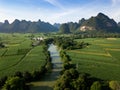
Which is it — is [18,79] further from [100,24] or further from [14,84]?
[100,24]

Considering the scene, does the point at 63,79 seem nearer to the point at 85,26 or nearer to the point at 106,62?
the point at 106,62

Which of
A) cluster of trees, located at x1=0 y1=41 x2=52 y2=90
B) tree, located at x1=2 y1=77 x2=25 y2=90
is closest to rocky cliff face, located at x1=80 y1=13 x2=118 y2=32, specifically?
cluster of trees, located at x1=0 y1=41 x2=52 y2=90

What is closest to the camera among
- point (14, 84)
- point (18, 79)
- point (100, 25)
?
point (14, 84)

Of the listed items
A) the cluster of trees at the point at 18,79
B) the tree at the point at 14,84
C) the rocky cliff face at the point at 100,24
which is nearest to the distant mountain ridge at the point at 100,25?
the rocky cliff face at the point at 100,24

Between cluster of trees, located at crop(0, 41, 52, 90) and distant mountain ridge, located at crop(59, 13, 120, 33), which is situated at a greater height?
distant mountain ridge, located at crop(59, 13, 120, 33)

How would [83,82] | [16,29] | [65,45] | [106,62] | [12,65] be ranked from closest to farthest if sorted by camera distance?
[83,82] → [12,65] → [106,62] → [65,45] → [16,29]

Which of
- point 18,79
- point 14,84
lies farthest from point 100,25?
point 14,84

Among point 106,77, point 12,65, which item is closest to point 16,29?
point 12,65

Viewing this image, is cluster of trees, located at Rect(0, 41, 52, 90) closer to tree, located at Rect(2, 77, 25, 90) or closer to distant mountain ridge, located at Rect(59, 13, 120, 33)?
tree, located at Rect(2, 77, 25, 90)

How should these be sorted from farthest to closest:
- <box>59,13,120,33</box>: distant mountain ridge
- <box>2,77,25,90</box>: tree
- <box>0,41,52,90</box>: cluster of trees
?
<box>59,13,120,33</box>: distant mountain ridge → <box>0,41,52,90</box>: cluster of trees → <box>2,77,25,90</box>: tree

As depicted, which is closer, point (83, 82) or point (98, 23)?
point (83, 82)

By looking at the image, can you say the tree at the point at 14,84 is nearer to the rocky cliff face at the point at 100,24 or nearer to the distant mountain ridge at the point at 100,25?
the distant mountain ridge at the point at 100,25
